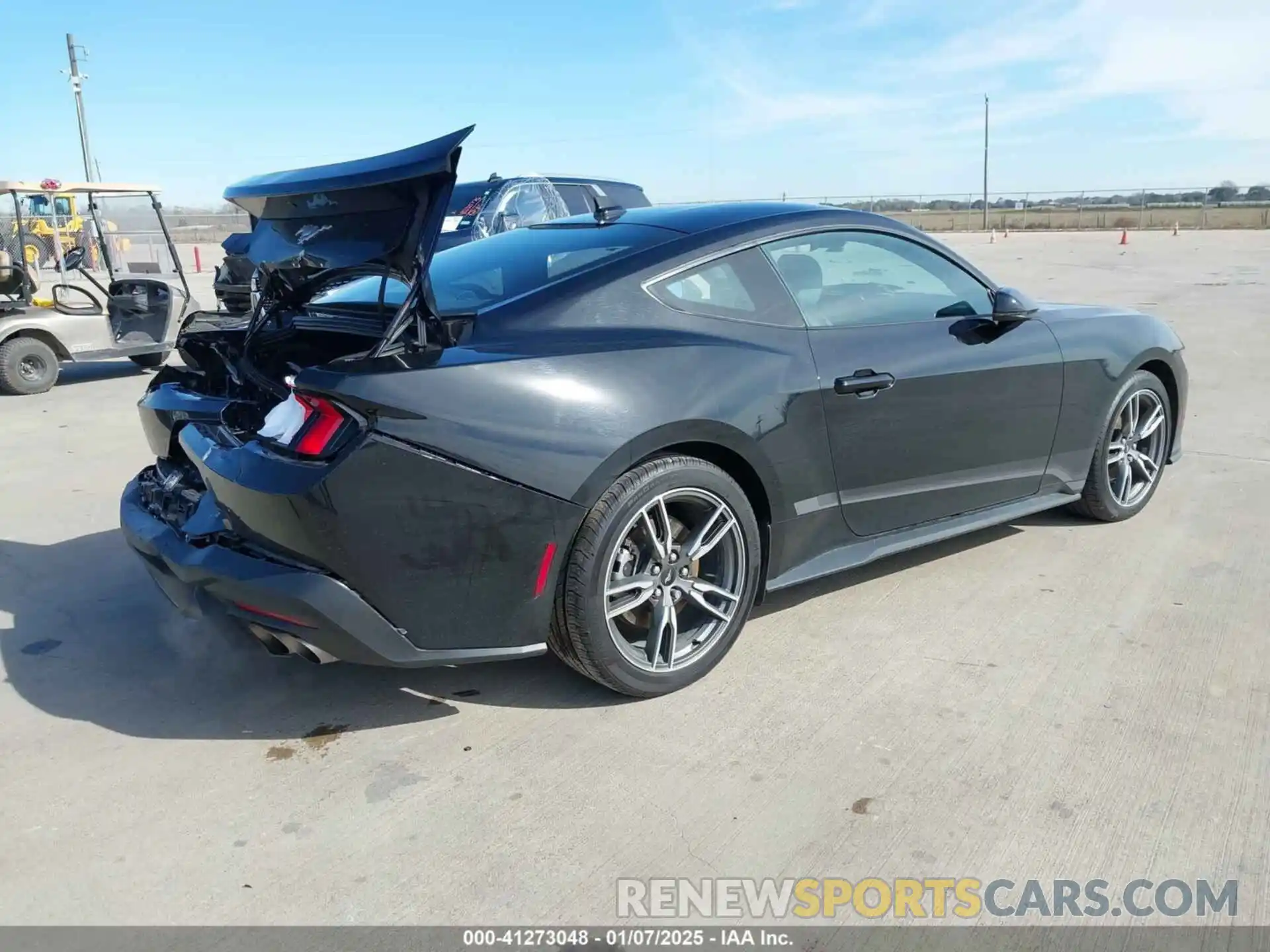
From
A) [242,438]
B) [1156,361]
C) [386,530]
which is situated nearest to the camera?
[386,530]

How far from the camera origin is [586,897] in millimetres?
2316

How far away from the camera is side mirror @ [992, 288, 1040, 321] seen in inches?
157

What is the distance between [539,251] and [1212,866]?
2720 mm

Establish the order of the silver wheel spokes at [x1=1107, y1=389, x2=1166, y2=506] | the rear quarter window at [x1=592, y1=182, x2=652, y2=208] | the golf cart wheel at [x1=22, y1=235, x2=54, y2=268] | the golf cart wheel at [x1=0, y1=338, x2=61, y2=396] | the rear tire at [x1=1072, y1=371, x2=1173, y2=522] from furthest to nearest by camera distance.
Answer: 1. the rear quarter window at [x1=592, y1=182, x2=652, y2=208]
2. the golf cart wheel at [x1=22, y1=235, x2=54, y2=268]
3. the golf cart wheel at [x1=0, y1=338, x2=61, y2=396]
4. the silver wheel spokes at [x1=1107, y1=389, x2=1166, y2=506]
5. the rear tire at [x1=1072, y1=371, x2=1173, y2=522]

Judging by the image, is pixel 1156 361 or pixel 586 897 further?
pixel 1156 361

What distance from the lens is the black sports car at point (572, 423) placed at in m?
2.70

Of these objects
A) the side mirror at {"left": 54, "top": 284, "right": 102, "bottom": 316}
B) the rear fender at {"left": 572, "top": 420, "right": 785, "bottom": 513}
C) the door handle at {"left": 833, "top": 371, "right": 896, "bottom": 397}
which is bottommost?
the rear fender at {"left": 572, "top": 420, "right": 785, "bottom": 513}

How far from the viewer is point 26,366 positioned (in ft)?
29.4

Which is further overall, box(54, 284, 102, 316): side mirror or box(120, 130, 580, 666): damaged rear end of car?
box(54, 284, 102, 316): side mirror

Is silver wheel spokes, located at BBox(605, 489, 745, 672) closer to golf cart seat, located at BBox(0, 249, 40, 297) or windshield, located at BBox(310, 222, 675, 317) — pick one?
windshield, located at BBox(310, 222, 675, 317)

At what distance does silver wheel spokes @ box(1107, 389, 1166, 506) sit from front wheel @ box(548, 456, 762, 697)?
2.33 meters

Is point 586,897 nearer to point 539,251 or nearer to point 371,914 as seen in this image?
point 371,914

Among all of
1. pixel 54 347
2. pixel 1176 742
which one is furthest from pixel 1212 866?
pixel 54 347

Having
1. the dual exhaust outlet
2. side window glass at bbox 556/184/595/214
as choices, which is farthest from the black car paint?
side window glass at bbox 556/184/595/214
